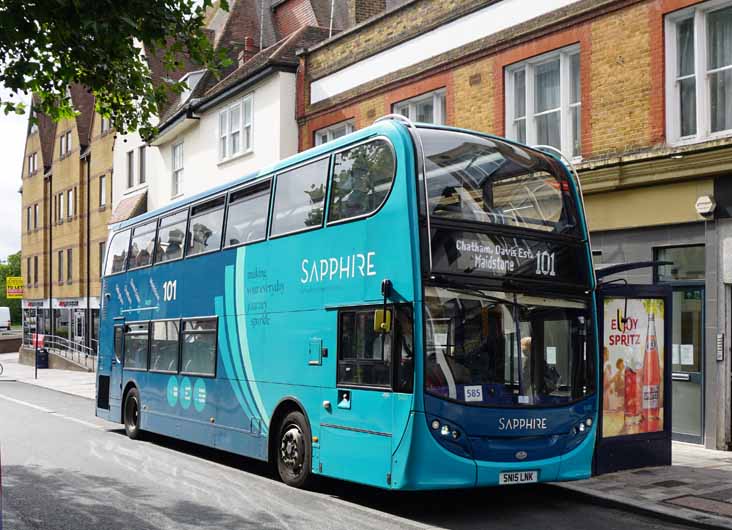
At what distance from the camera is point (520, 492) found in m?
10.4

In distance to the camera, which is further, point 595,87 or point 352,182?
point 595,87

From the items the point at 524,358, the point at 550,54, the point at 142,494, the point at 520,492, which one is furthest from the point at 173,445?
the point at 550,54

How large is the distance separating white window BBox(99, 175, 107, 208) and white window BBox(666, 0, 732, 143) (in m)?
36.0

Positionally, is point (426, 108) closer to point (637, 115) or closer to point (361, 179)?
point (637, 115)

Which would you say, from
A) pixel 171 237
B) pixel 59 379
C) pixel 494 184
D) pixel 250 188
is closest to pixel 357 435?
pixel 494 184

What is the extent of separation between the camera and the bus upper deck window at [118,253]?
55.1 feet

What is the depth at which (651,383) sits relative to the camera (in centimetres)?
1159

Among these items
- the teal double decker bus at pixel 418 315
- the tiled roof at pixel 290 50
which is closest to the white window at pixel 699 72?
the teal double decker bus at pixel 418 315

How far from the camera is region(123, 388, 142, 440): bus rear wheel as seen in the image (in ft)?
52.7

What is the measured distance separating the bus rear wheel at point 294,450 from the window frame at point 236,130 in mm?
17014

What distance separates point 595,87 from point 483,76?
306cm

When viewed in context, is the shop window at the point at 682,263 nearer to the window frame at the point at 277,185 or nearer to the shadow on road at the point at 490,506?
the shadow on road at the point at 490,506

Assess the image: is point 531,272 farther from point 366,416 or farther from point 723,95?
point 723,95

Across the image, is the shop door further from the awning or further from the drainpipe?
the drainpipe
